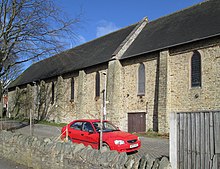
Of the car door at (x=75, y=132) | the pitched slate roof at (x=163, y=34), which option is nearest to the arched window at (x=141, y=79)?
the pitched slate roof at (x=163, y=34)

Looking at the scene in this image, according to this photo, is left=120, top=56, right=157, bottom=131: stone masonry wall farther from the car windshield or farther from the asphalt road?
the asphalt road

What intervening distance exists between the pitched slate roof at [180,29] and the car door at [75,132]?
9.95 meters

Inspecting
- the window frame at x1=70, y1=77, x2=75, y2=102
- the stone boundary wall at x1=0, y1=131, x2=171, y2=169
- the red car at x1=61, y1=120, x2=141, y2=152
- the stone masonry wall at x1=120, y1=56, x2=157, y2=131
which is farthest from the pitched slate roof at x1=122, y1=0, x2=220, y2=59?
the stone boundary wall at x1=0, y1=131, x2=171, y2=169

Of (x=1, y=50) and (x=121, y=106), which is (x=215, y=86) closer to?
(x=121, y=106)

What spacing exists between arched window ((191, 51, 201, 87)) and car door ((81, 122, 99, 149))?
929cm

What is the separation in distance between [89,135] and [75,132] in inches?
42.9

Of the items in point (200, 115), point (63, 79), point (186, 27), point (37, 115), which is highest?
point (186, 27)

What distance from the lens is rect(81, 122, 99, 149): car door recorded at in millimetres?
10598

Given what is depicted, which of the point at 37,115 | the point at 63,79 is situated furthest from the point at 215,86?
the point at 37,115

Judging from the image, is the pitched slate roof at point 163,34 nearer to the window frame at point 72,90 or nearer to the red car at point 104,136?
the window frame at point 72,90

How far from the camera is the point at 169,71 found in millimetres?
19016

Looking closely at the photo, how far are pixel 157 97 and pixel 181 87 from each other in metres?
2.12

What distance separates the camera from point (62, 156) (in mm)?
7270

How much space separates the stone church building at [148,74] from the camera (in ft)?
56.3
